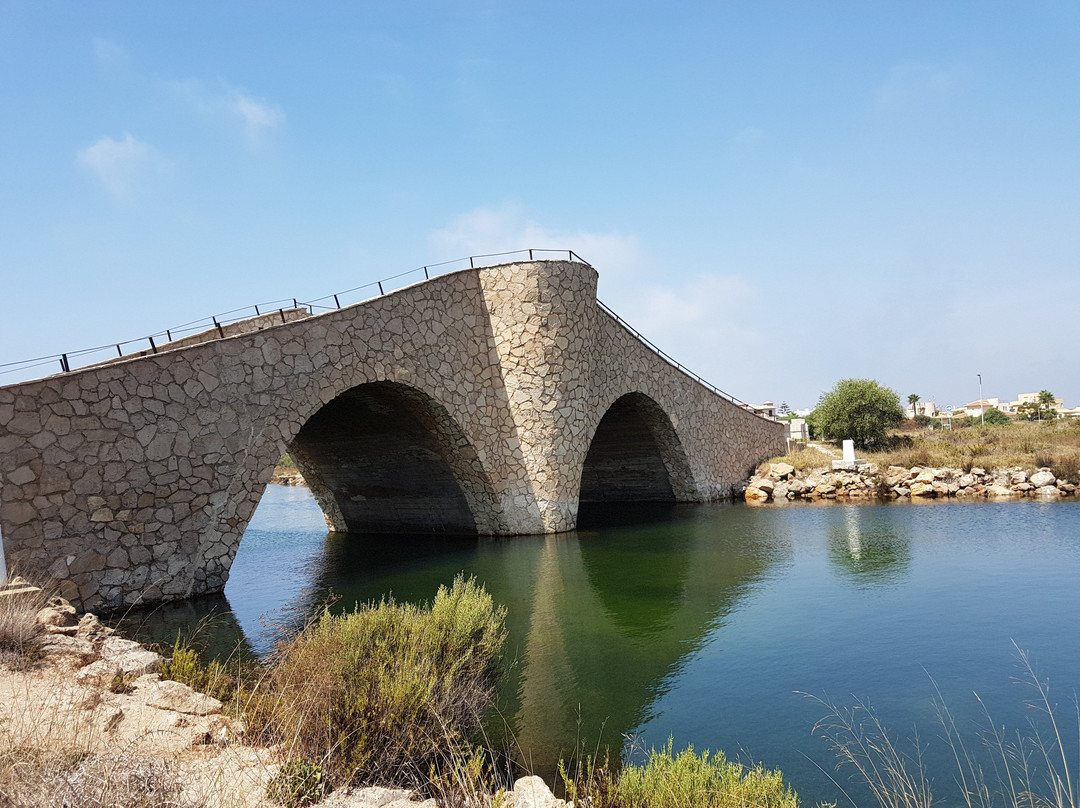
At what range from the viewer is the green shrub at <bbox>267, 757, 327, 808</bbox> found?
12.5ft

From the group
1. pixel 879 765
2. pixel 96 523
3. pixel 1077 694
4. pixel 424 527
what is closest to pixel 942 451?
pixel 424 527

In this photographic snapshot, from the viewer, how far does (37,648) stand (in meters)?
6.54

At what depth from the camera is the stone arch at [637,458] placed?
75.2ft

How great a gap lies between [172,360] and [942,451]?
2571 centimetres

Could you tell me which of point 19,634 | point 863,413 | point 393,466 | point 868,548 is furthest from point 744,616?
point 863,413

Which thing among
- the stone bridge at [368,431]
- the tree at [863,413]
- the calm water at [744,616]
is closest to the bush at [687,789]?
the calm water at [744,616]

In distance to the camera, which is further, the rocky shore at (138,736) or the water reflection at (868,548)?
the water reflection at (868,548)

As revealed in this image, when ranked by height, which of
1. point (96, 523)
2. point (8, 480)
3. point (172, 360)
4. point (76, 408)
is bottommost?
point (96, 523)

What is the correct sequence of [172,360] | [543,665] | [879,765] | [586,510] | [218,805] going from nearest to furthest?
1. [218,805]
2. [879,765]
3. [543,665]
4. [172,360]
5. [586,510]

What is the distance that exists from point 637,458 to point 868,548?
448 inches

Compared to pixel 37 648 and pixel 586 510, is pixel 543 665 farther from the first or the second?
pixel 586 510

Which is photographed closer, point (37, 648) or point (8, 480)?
point (37, 648)

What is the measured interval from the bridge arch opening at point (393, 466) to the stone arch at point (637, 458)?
5578 millimetres

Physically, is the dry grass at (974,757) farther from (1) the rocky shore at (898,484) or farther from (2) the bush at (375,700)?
(1) the rocky shore at (898,484)
